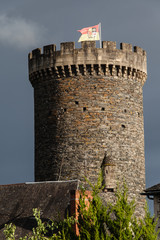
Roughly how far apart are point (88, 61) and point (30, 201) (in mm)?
12102

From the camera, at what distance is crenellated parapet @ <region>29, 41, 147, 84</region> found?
46938 mm

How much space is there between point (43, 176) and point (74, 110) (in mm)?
4714

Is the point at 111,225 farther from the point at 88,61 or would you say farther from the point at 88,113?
the point at 88,61

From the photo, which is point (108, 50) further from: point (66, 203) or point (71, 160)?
point (66, 203)

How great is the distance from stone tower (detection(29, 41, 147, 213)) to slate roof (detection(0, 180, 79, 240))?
551 centimetres

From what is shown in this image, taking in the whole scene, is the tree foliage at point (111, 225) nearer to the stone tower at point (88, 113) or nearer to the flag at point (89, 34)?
the stone tower at point (88, 113)

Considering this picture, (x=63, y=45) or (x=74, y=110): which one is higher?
(x=63, y=45)

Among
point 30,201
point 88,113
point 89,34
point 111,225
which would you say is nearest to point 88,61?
point 89,34

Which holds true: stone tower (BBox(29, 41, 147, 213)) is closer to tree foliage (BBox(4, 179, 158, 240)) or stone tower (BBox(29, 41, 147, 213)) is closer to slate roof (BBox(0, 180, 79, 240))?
slate roof (BBox(0, 180, 79, 240))

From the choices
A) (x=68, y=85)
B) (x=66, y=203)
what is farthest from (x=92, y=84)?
(x=66, y=203)

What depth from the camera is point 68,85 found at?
153ft

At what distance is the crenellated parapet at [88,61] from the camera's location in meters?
46.9

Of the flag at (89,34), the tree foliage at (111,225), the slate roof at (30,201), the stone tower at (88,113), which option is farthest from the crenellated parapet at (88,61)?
the tree foliage at (111,225)

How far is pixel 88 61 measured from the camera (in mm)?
46938
